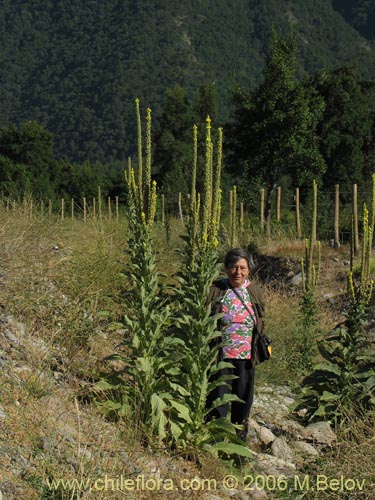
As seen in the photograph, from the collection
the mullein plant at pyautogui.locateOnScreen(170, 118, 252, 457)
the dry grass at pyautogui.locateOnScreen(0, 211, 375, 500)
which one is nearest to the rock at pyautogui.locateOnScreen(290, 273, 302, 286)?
the dry grass at pyautogui.locateOnScreen(0, 211, 375, 500)

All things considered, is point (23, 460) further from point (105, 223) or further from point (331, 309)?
point (331, 309)

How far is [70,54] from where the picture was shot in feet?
410

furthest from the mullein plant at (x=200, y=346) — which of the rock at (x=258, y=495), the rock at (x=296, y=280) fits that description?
the rock at (x=296, y=280)

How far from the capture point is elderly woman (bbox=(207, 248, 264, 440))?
18.6ft

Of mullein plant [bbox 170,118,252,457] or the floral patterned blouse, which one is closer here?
mullein plant [bbox 170,118,252,457]

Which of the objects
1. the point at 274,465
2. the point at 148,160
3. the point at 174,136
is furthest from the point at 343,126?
the point at 148,160

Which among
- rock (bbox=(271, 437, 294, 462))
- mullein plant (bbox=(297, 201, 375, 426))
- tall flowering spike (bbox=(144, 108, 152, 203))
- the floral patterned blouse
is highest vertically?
tall flowering spike (bbox=(144, 108, 152, 203))

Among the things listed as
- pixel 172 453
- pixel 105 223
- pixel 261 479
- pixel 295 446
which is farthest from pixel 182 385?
pixel 105 223

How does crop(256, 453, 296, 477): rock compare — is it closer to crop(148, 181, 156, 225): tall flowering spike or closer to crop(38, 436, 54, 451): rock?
crop(38, 436, 54, 451): rock

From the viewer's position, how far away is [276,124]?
75.7 ft

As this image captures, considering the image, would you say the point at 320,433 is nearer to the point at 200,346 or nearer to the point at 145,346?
the point at 200,346

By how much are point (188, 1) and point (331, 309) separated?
13276cm

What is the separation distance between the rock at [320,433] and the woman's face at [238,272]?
1.73 meters

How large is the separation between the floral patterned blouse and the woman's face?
78mm
